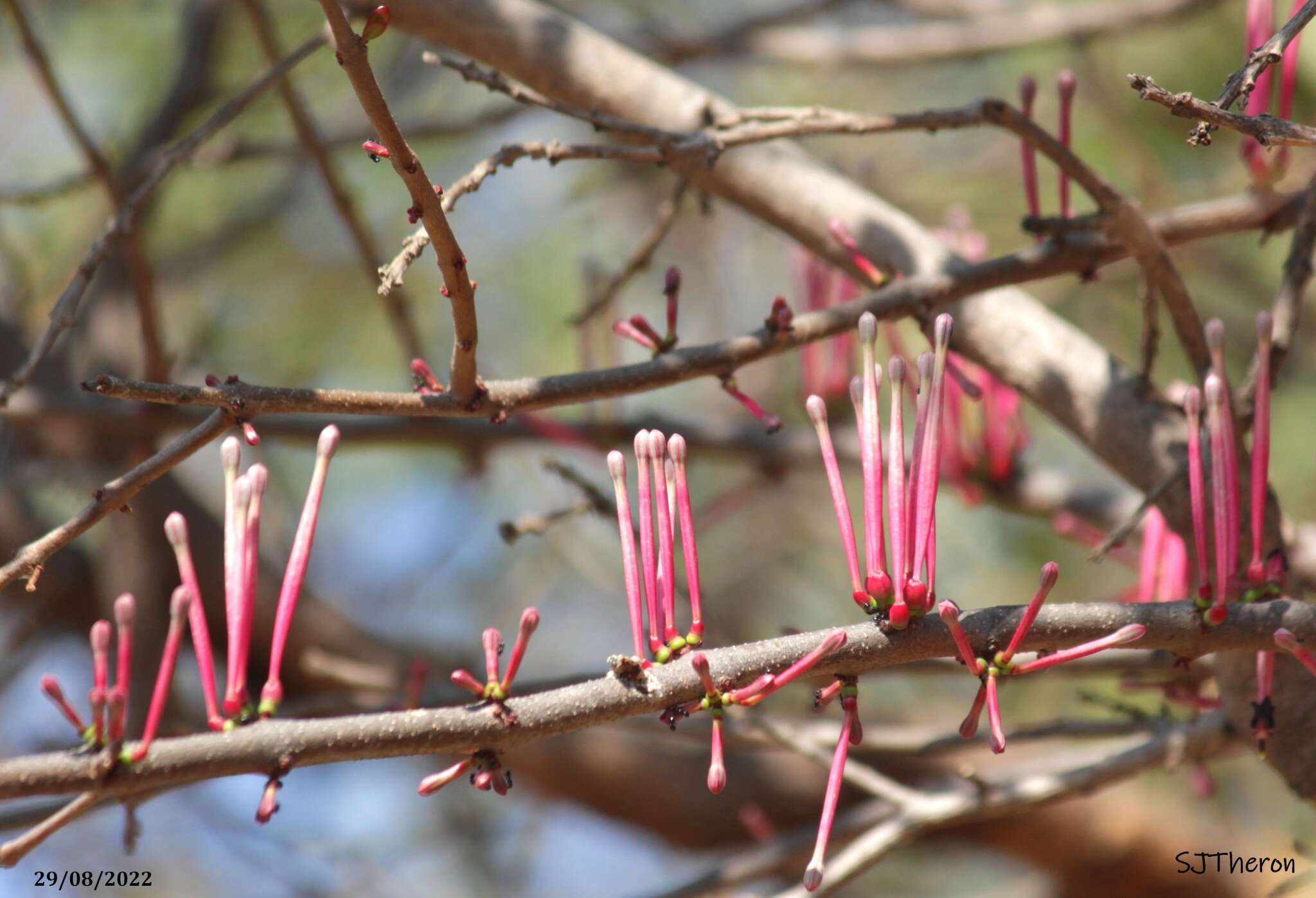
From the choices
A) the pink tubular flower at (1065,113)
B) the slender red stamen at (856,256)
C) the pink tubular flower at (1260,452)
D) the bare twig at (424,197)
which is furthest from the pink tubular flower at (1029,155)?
the bare twig at (424,197)

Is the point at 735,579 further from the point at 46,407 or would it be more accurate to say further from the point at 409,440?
the point at 46,407

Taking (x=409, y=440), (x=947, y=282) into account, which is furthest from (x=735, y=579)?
(x=947, y=282)

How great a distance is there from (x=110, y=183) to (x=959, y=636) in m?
1.57

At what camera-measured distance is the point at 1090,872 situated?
273cm

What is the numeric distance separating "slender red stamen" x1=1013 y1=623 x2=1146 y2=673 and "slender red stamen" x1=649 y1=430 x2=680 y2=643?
27 centimetres

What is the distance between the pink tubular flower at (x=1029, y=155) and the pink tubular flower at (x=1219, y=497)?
0.46 metres

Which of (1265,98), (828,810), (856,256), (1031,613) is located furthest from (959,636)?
(1265,98)

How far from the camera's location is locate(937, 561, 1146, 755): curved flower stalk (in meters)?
0.89

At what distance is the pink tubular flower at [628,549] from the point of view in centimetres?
95

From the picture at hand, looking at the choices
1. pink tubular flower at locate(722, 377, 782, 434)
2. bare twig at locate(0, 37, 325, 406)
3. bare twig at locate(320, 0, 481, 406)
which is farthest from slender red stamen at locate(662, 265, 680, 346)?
bare twig at locate(0, 37, 325, 406)

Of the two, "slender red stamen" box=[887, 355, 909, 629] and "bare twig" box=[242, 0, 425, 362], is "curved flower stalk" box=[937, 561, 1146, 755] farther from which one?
"bare twig" box=[242, 0, 425, 362]

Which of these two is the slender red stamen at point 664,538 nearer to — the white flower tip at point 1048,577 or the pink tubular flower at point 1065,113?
the white flower tip at point 1048,577

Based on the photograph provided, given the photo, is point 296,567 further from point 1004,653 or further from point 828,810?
point 1004,653

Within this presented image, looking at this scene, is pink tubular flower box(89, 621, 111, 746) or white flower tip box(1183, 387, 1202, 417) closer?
pink tubular flower box(89, 621, 111, 746)
